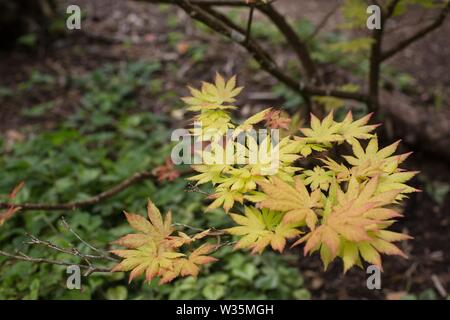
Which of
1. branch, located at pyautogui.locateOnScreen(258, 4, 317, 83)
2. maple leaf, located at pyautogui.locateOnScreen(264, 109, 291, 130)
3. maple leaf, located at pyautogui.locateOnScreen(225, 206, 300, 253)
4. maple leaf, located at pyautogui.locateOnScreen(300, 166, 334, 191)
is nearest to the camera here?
maple leaf, located at pyautogui.locateOnScreen(225, 206, 300, 253)

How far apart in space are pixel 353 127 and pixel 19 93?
4.01 m

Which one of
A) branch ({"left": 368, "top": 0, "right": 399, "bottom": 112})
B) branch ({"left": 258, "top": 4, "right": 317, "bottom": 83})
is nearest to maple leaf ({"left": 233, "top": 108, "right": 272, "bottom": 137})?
branch ({"left": 258, "top": 4, "right": 317, "bottom": 83})

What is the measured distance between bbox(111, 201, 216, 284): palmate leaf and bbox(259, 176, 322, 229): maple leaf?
0.30 meters

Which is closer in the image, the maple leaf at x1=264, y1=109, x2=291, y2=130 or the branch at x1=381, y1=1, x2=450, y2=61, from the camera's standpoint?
the maple leaf at x1=264, y1=109, x2=291, y2=130

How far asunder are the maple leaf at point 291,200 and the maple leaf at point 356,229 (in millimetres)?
53

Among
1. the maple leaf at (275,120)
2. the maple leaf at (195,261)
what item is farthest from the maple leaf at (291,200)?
the maple leaf at (275,120)

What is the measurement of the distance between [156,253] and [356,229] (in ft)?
2.32

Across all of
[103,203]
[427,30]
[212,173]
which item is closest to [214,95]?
[212,173]

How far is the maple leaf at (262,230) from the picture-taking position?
1476mm

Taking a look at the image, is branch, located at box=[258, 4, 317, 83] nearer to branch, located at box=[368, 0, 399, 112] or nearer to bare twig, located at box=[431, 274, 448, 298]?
branch, located at box=[368, 0, 399, 112]

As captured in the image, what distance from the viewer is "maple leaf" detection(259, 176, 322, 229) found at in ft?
4.65

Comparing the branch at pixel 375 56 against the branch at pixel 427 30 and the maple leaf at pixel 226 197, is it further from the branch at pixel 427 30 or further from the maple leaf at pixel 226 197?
the maple leaf at pixel 226 197

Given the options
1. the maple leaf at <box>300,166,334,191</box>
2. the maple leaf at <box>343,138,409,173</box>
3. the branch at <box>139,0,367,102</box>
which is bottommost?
the maple leaf at <box>300,166,334,191</box>
